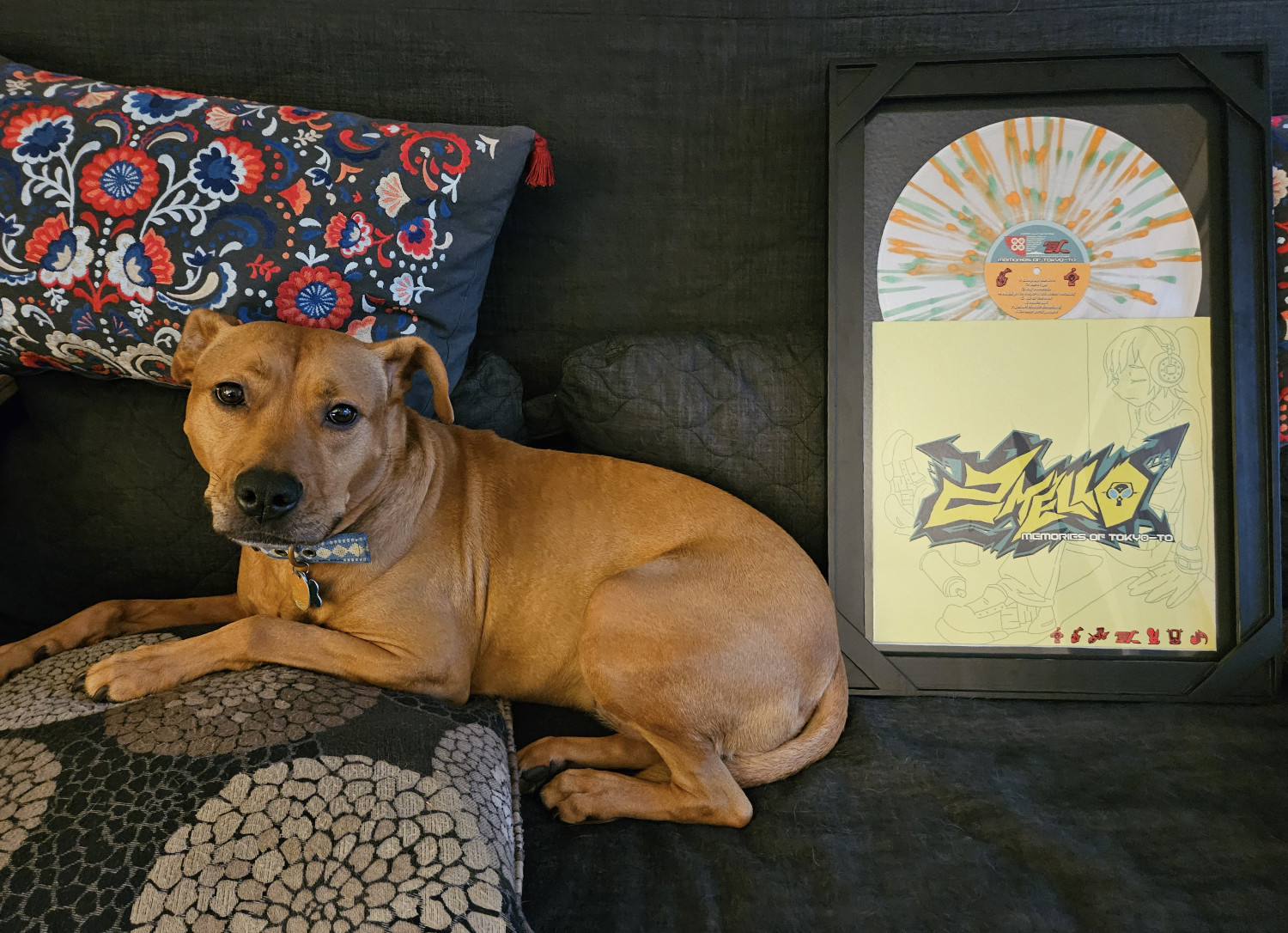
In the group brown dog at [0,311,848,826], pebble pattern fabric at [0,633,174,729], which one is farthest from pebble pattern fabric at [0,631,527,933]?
brown dog at [0,311,848,826]

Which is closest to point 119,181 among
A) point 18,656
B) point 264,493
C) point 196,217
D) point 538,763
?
point 196,217

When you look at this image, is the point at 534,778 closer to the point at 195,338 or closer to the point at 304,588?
the point at 304,588

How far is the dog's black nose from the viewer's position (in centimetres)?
133

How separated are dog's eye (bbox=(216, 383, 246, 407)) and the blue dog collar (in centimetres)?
31

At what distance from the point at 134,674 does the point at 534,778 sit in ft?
2.58

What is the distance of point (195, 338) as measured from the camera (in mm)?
1634

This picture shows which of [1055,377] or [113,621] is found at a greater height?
[1055,377]

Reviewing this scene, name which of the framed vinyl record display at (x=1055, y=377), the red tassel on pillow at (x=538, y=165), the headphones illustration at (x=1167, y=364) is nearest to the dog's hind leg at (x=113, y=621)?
the red tassel on pillow at (x=538, y=165)

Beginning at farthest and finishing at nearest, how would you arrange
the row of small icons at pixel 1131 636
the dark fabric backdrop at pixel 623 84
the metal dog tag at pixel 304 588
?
1. the dark fabric backdrop at pixel 623 84
2. the row of small icons at pixel 1131 636
3. the metal dog tag at pixel 304 588

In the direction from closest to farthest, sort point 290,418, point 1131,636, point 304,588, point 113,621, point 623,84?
point 290,418 → point 304,588 → point 113,621 → point 1131,636 → point 623,84

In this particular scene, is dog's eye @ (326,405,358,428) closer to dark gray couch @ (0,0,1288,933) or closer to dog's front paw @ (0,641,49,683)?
dark gray couch @ (0,0,1288,933)

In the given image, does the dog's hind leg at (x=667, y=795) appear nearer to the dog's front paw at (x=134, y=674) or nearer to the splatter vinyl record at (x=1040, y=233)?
the dog's front paw at (x=134, y=674)

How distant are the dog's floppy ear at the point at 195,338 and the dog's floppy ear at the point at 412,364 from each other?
326 mm

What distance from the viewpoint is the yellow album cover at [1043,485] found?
6.32ft
